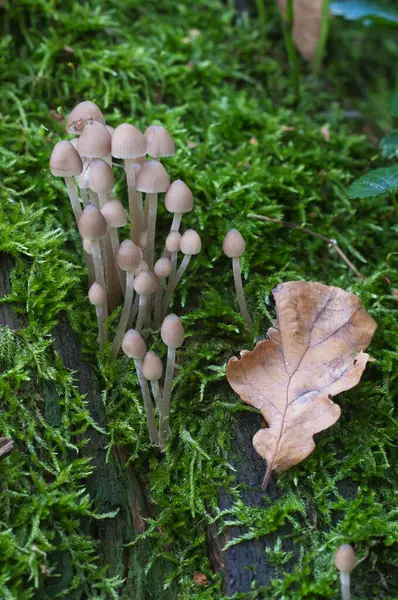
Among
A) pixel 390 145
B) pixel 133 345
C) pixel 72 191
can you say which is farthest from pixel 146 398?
pixel 390 145

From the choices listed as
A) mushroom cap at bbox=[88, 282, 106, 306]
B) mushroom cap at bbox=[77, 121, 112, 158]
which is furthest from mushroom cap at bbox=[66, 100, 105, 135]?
mushroom cap at bbox=[88, 282, 106, 306]

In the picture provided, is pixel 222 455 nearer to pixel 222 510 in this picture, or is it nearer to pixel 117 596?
pixel 222 510

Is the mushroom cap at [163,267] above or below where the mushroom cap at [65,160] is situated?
below

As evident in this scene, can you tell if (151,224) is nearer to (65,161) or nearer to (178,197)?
(178,197)

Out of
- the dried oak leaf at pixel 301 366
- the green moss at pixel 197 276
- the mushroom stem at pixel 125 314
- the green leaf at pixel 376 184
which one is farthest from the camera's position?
the green leaf at pixel 376 184

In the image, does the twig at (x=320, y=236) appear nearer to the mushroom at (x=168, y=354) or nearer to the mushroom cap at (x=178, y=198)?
the mushroom cap at (x=178, y=198)

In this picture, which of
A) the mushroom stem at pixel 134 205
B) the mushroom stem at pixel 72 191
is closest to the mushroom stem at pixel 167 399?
the mushroom stem at pixel 134 205

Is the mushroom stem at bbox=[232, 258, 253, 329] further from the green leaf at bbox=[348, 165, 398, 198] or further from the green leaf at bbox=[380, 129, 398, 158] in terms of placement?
the green leaf at bbox=[380, 129, 398, 158]
